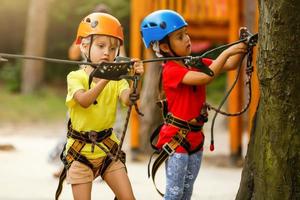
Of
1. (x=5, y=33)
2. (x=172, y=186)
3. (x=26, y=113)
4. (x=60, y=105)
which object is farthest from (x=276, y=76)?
(x=5, y=33)

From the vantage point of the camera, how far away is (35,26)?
27.4 m

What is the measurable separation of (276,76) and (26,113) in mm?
18798

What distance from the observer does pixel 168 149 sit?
17.0 feet

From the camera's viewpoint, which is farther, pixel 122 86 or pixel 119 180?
pixel 122 86

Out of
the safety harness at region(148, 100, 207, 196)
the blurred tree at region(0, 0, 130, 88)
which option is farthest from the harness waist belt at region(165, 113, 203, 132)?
the blurred tree at region(0, 0, 130, 88)

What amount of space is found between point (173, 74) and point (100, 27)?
56 centimetres

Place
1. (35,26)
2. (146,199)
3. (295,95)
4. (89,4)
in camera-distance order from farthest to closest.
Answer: (89,4), (35,26), (146,199), (295,95)

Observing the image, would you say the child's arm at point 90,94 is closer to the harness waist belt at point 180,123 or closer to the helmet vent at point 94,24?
the helmet vent at point 94,24

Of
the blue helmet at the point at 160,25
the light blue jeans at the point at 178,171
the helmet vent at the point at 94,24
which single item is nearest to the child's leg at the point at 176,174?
the light blue jeans at the point at 178,171

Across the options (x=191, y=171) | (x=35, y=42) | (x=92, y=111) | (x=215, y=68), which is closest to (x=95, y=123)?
(x=92, y=111)

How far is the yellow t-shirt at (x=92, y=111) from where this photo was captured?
16.6ft

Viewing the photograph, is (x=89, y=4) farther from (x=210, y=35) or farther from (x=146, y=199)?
(x=146, y=199)

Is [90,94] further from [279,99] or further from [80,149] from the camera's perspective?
[279,99]

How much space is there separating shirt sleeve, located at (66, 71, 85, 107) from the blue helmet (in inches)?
22.6
